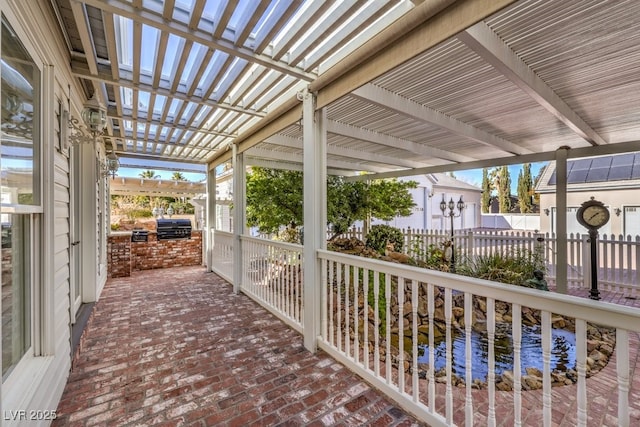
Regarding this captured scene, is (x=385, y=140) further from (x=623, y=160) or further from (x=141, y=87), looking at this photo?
(x=623, y=160)

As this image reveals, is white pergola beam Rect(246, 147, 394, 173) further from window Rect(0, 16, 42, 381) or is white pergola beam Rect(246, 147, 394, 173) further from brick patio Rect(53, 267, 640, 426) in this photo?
window Rect(0, 16, 42, 381)

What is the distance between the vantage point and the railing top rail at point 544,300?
3.96 ft

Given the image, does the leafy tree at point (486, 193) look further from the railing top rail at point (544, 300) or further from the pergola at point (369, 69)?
the railing top rail at point (544, 300)

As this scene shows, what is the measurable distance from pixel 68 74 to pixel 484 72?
4.17m

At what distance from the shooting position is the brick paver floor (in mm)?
2076

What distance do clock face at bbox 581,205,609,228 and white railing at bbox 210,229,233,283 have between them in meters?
6.51

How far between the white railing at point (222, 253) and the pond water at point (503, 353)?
13.2 ft

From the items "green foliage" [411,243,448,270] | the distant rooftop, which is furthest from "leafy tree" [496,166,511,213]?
"green foliage" [411,243,448,270]

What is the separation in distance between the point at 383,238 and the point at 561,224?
11.4 feet

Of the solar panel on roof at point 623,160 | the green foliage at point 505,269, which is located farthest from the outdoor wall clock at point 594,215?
the solar panel on roof at point 623,160

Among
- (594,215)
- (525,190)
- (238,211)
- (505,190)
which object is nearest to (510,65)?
(594,215)

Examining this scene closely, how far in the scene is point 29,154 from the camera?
187 cm

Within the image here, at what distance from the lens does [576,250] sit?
6250mm

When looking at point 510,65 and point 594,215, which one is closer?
point 510,65
